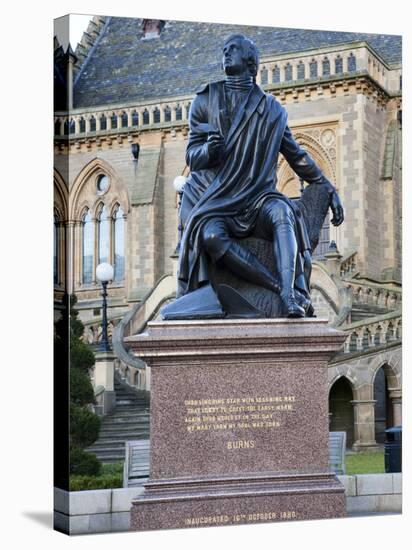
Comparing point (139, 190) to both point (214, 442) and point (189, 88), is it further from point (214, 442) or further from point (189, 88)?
point (214, 442)

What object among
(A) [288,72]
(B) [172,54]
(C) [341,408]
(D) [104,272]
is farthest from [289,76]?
(C) [341,408]

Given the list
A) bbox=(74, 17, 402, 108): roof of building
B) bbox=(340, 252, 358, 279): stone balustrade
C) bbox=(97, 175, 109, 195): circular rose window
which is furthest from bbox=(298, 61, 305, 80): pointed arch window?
bbox=(97, 175, 109, 195): circular rose window

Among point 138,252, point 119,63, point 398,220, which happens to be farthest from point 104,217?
point 398,220

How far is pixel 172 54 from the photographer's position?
2042 cm

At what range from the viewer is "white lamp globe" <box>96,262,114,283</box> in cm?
1873

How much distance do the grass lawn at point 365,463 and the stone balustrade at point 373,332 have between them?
1.83 meters

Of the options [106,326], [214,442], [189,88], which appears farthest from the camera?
[189,88]

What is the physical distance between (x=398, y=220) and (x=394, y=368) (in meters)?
2.28

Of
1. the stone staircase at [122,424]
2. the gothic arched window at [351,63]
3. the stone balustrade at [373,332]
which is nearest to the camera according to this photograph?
the stone staircase at [122,424]

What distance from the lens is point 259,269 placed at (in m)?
15.5

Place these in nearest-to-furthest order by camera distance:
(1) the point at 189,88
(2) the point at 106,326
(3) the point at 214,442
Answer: (3) the point at 214,442
(2) the point at 106,326
(1) the point at 189,88

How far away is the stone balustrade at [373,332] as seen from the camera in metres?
20.4

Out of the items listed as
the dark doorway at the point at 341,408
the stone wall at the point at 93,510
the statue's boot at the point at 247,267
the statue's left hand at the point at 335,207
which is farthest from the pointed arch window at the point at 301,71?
the stone wall at the point at 93,510

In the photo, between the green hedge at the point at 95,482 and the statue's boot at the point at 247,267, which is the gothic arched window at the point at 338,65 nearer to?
the statue's boot at the point at 247,267
